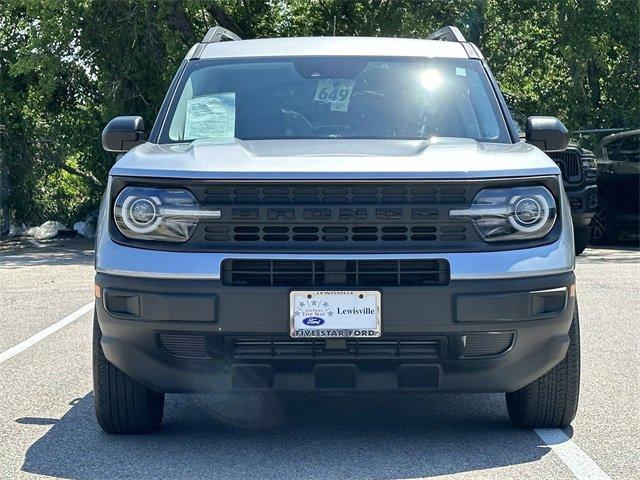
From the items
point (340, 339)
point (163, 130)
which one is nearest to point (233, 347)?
point (340, 339)

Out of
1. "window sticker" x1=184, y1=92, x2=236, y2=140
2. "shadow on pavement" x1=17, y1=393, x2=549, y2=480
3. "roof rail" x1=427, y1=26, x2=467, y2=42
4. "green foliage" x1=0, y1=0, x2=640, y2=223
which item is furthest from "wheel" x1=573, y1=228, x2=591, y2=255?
"window sticker" x1=184, y1=92, x2=236, y2=140

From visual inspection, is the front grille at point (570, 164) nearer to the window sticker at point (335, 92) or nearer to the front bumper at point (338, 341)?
the window sticker at point (335, 92)

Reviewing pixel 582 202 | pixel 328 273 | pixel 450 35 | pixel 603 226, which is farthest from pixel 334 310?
pixel 603 226

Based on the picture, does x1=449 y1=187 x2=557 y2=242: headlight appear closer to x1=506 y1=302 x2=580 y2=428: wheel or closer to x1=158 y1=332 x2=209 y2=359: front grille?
x1=506 y1=302 x2=580 y2=428: wheel

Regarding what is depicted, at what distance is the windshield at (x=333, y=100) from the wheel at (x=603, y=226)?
11.5 meters

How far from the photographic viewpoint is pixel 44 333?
400 inches

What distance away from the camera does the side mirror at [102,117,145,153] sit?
7.05 metres

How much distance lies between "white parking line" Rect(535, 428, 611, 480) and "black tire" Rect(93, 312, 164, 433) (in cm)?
Result: 181

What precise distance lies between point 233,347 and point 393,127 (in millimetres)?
1705

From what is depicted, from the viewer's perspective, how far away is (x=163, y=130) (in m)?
7.05

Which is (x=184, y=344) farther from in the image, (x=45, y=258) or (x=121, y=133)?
(x=45, y=258)

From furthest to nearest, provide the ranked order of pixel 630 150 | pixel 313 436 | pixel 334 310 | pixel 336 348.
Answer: pixel 630 150
pixel 313 436
pixel 336 348
pixel 334 310

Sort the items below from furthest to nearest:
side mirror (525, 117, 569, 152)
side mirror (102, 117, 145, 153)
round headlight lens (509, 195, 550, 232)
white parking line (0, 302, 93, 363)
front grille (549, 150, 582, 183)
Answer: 1. front grille (549, 150, 582, 183)
2. white parking line (0, 302, 93, 363)
3. side mirror (102, 117, 145, 153)
4. side mirror (525, 117, 569, 152)
5. round headlight lens (509, 195, 550, 232)

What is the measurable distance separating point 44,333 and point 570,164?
7.34 metres
